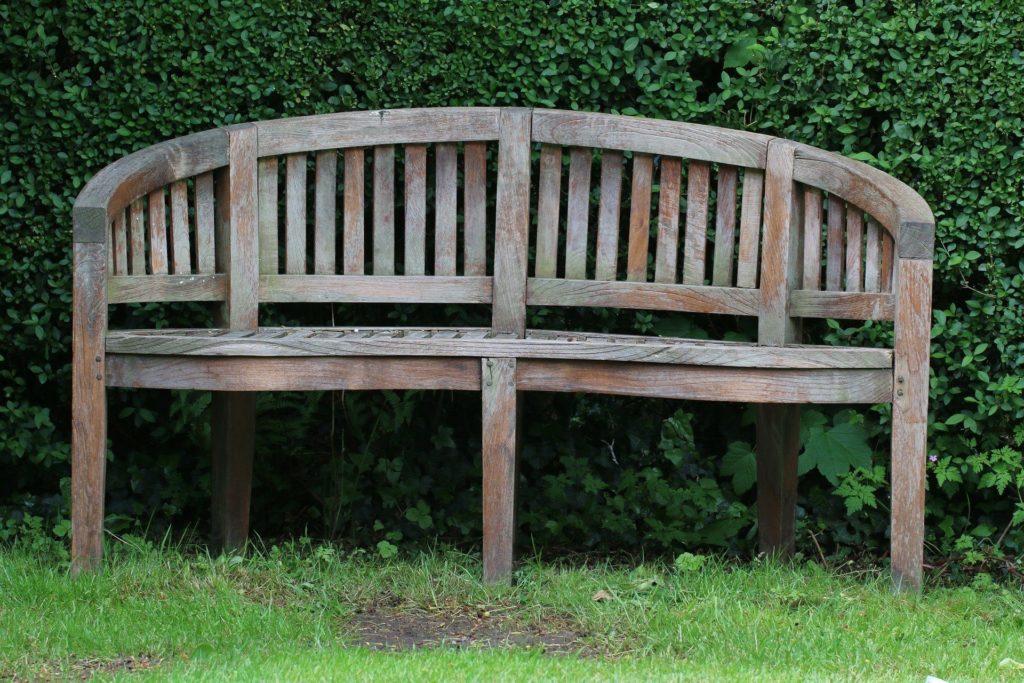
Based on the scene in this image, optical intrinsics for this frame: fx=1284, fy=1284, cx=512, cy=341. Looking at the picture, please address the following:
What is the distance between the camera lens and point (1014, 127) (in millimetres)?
4145

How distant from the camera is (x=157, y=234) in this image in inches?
151

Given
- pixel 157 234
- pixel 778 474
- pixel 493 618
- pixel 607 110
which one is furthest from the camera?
pixel 607 110

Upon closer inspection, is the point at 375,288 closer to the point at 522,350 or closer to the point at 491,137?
the point at 491,137

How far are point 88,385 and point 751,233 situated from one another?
204 cm

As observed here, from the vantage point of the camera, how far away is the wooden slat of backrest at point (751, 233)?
13.2 ft

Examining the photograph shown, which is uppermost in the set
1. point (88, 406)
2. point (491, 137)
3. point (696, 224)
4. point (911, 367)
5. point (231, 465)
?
point (491, 137)

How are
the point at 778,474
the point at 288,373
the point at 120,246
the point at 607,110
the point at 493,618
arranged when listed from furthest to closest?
the point at 607,110 → the point at 778,474 → the point at 120,246 → the point at 288,373 → the point at 493,618

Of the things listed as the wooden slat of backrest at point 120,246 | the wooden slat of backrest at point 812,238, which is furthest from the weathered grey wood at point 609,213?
the wooden slat of backrest at point 120,246

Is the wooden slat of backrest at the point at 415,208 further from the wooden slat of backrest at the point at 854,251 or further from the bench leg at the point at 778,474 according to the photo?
the wooden slat of backrest at the point at 854,251

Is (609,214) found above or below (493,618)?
above

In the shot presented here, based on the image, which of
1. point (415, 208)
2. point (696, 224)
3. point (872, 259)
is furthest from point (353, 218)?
point (872, 259)

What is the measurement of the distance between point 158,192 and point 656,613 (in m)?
1.91

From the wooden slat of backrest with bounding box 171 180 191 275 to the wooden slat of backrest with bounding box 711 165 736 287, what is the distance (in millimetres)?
1636

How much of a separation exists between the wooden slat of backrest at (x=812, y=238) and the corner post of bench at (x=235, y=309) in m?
1.71
